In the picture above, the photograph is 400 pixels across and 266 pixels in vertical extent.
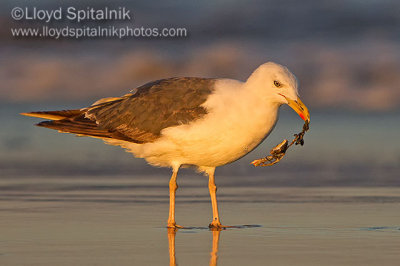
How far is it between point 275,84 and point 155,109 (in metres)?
1.56

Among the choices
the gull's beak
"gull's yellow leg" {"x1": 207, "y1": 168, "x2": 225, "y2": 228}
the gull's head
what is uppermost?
the gull's head

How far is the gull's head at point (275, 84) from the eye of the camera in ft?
35.9

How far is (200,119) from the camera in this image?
11.1 metres

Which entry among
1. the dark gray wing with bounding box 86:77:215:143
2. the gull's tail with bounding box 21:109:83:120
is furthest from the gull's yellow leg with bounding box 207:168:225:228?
the gull's tail with bounding box 21:109:83:120
